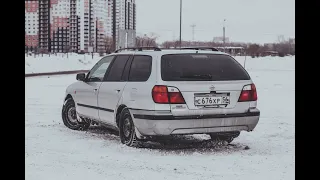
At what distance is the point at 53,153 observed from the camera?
21.5 ft

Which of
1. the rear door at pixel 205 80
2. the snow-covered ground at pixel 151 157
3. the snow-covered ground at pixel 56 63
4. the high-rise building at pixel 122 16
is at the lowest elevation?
the snow-covered ground at pixel 151 157

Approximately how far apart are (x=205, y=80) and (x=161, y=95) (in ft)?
2.07

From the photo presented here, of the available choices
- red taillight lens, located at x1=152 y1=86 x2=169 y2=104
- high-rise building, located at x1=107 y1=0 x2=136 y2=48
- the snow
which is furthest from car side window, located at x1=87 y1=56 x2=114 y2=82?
the snow

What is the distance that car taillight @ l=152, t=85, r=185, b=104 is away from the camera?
20.9 ft

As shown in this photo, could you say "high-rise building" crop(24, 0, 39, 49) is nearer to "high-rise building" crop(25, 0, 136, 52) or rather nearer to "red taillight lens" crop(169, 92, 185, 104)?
"high-rise building" crop(25, 0, 136, 52)

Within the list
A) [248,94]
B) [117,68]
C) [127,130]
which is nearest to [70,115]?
[117,68]

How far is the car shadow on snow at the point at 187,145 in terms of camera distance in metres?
6.90

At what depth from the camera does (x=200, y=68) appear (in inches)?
263

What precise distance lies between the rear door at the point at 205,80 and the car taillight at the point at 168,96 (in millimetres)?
55

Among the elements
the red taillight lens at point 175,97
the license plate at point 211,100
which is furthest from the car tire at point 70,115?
the license plate at point 211,100

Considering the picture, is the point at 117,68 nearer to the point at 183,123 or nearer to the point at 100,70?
the point at 100,70

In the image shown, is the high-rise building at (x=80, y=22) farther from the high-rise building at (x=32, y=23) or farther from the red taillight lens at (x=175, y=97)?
the red taillight lens at (x=175, y=97)

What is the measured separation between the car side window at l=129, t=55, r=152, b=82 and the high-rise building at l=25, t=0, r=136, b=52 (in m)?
1.85
